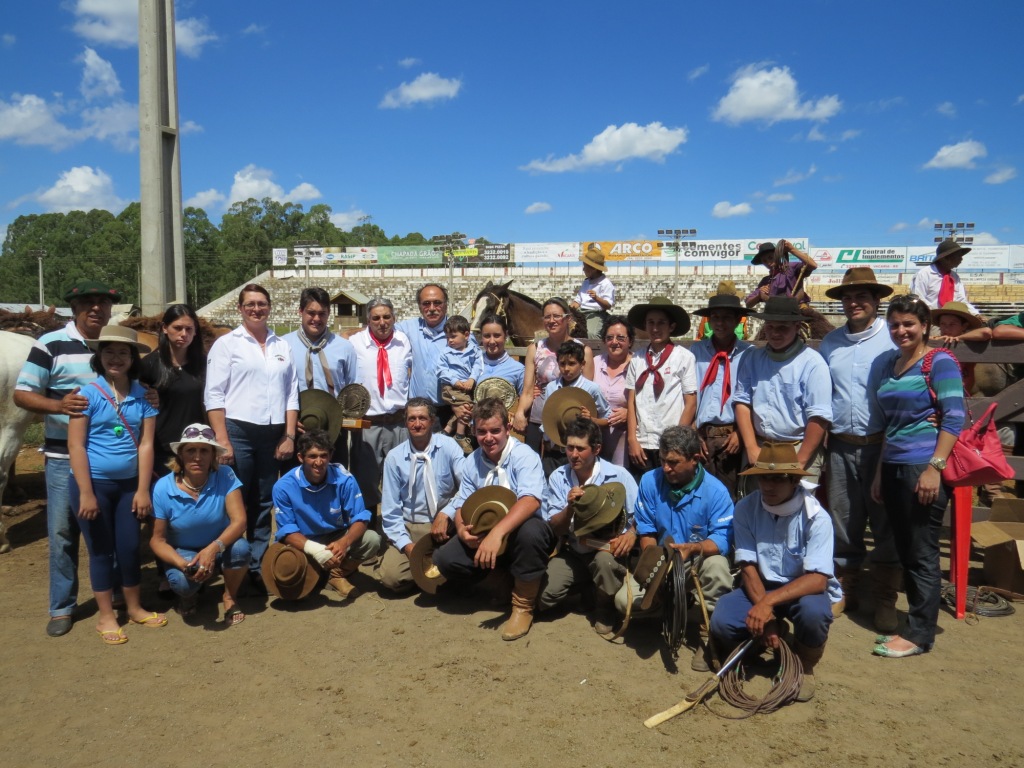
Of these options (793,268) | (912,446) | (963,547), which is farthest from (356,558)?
(793,268)

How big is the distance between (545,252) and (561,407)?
5566cm

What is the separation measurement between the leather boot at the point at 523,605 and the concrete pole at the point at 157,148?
176 inches

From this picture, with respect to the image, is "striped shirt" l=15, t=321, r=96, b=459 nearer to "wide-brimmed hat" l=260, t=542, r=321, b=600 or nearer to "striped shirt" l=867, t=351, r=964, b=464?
"wide-brimmed hat" l=260, t=542, r=321, b=600

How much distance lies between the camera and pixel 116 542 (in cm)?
432

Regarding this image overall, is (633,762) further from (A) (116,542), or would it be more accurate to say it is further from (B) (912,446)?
(A) (116,542)

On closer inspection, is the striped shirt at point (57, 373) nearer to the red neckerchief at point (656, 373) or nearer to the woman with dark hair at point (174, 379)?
the woman with dark hair at point (174, 379)

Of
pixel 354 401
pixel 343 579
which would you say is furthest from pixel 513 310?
pixel 343 579

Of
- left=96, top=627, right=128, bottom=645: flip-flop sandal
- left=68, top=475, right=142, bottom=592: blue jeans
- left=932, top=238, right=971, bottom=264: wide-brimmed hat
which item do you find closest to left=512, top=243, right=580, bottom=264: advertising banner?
left=932, top=238, right=971, bottom=264: wide-brimmed hat

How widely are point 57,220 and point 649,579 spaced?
345 ft

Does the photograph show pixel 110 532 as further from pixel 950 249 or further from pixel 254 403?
pixel 950 249

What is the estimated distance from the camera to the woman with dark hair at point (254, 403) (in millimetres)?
4664

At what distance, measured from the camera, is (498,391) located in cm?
554

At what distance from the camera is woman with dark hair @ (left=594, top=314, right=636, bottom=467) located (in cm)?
512

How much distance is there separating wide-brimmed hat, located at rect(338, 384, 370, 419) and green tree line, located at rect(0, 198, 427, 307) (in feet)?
248
